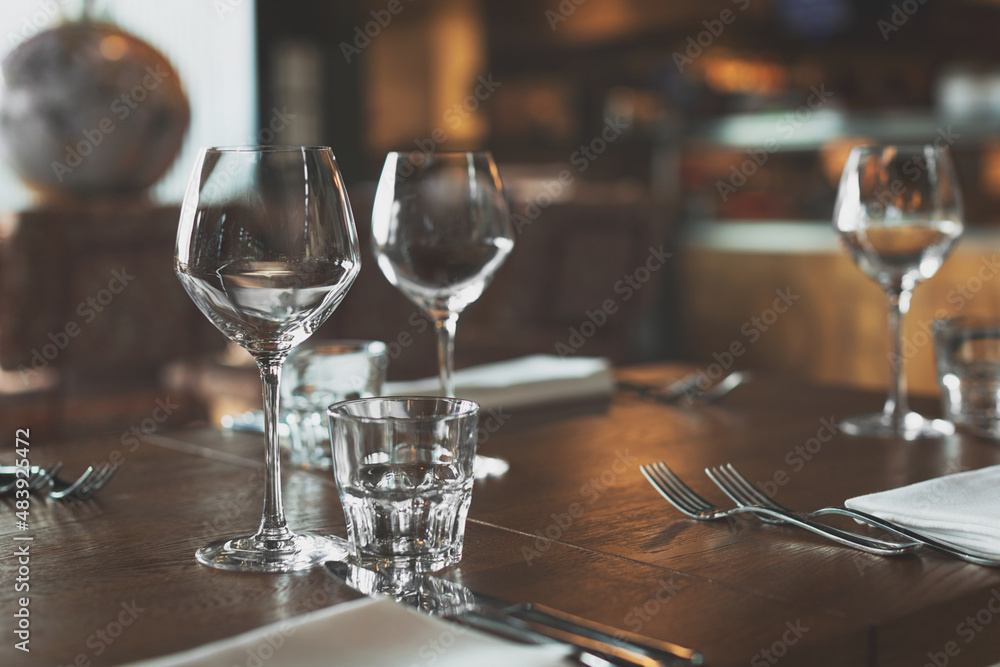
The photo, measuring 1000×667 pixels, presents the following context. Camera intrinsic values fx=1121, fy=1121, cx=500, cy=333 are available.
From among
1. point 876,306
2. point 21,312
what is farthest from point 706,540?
point 876,306

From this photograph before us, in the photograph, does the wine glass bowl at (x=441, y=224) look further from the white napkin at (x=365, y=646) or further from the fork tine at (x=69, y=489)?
the white napkin at (x=365, y=646)

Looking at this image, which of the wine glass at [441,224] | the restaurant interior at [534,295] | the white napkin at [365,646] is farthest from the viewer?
the wine glass at [441,224]

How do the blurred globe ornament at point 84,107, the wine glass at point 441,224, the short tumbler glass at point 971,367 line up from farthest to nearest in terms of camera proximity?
the blurred globe ornament at point 84,107 < the short tumbler glass at point 971,367 < the wine glass at point 441,224

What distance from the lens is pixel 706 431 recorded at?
1032 millimetres

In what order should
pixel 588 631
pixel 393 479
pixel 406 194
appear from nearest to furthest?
pixel 588 631, pixel 393 479, pixel 406 194

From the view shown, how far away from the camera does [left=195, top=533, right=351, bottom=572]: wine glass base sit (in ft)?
2.04

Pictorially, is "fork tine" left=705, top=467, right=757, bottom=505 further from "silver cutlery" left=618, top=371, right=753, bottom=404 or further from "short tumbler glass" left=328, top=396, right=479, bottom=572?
"silver cutlery" left=618, top=371, right=753, bottom=404

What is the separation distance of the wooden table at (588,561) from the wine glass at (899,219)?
10cm

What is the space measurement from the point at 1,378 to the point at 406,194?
1.76 metres

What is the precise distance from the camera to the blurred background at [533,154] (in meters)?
2.38

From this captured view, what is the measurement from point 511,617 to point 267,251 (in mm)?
241

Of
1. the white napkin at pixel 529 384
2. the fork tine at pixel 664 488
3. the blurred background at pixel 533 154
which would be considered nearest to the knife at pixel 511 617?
Answer: the fork tine at pixel 664 488

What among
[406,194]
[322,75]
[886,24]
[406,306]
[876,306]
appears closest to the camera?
[406,194]

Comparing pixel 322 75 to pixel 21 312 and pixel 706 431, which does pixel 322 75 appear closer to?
pixel 21 312
